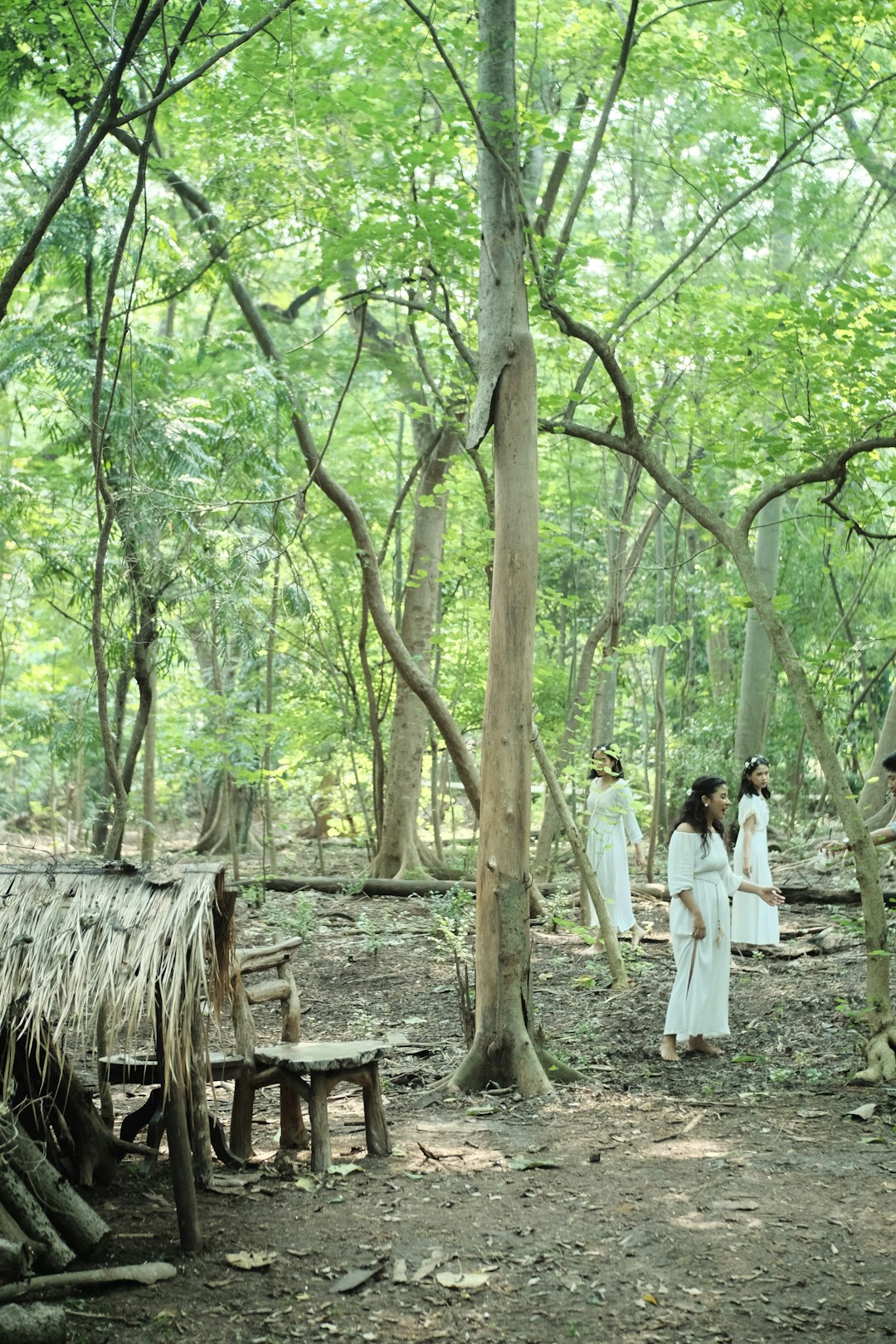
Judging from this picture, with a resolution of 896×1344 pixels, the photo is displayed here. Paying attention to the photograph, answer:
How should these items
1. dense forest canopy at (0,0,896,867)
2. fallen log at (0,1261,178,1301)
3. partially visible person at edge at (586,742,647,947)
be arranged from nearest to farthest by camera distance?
fallen log at (0,1261,178,1301)
dense forest canopy at (0,0,896,867)
partially visible person at edge at (586,742,647,947)

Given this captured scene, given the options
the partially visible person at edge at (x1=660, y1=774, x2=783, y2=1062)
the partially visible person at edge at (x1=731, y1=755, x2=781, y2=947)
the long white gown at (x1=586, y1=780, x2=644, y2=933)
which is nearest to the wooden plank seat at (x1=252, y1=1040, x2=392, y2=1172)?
the partially visible person at edge at (x1=660, y1=774, x2=783, y2=1062)

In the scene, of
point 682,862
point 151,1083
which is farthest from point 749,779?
point 151,1083

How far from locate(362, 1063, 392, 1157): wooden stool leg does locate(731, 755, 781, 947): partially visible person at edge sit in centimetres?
560

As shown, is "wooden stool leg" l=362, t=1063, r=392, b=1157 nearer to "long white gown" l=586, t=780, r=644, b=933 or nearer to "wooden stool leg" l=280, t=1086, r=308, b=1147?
"wooden stool leg" l=280, t=1086, r=308, b=1147

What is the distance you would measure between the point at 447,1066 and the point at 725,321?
703cm

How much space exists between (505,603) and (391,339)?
7.49 meters

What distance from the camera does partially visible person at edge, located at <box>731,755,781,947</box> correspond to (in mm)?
10367

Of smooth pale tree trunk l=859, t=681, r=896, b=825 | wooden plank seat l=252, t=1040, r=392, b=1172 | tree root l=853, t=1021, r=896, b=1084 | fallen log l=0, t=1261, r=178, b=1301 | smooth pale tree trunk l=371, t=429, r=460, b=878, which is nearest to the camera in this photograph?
fallen log l=0, t=1261, r=178, b=1301

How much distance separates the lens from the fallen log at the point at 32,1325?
3398mm

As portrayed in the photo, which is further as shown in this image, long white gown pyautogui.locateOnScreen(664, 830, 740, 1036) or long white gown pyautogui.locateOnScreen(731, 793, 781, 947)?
long white gown pyautogui.locateOnScreen(731, 793, 781, 947)

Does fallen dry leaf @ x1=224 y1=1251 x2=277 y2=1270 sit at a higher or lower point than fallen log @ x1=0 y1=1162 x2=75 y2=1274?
lower

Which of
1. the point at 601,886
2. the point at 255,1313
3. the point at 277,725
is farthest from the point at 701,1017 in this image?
the point at 277,725

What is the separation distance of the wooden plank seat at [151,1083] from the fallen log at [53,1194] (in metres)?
0.73

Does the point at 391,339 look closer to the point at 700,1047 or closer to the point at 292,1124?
the point at 700,1047
